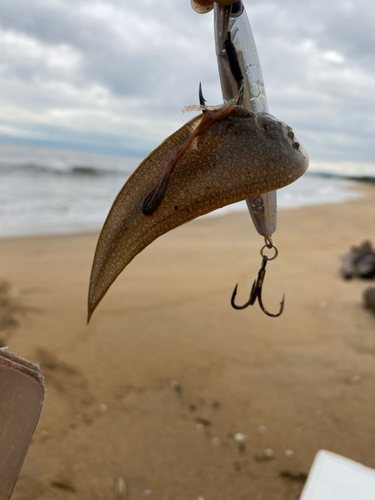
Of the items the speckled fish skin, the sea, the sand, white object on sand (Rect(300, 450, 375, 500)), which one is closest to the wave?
the sea

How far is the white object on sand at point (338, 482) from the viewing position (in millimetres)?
1382

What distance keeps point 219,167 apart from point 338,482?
1284 millimetres

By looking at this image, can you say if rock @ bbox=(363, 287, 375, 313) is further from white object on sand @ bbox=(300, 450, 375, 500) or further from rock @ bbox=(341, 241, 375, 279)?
white object on sand @ bbox=(300, 450, 375, 500)

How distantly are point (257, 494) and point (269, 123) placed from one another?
5.42 feet

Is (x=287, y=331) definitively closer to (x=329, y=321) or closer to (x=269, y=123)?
(x=329, y=321)

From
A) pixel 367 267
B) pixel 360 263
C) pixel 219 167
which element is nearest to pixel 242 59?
pixel 219 167

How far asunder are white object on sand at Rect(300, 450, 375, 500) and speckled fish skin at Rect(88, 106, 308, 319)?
1155 millimetres

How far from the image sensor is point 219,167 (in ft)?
2.53

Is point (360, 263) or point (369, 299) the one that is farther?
point (360, 263)

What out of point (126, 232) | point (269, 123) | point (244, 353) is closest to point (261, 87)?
point (269, 123)

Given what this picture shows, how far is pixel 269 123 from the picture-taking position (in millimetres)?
808

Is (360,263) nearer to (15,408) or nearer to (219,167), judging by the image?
(219,167)

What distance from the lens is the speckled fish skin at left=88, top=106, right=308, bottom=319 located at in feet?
2.53

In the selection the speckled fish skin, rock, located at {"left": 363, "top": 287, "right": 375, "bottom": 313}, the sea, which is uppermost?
the sea
